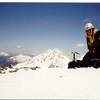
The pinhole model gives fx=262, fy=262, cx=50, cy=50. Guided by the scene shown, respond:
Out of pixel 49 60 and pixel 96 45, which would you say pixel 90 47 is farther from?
pixel 49 60

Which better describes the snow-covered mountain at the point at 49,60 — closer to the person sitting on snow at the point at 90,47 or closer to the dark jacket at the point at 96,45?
the person sitting on snow at the point at 90,47

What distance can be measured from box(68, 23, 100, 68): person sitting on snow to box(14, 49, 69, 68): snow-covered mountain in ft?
0.37

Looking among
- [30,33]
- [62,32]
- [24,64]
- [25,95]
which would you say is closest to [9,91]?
[25,95]

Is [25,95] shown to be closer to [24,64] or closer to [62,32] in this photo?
[24,64]

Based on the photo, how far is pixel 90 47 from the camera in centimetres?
327

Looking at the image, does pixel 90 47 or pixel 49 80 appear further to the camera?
pixel 90 47

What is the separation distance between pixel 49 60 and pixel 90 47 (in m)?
0.54

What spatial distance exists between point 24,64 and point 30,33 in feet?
1.31

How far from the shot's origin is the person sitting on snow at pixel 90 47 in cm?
323

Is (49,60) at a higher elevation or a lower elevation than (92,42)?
lower

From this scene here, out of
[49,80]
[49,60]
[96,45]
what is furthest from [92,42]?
[49,80]

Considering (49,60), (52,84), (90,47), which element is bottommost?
(52,84)

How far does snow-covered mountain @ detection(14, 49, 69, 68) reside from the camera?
3191 millimetres

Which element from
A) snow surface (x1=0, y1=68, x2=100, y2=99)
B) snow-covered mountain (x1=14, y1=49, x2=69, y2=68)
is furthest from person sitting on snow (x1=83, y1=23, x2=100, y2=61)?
snow-covered mountain (x1=14, y1=49, x2=69, y2=68)
